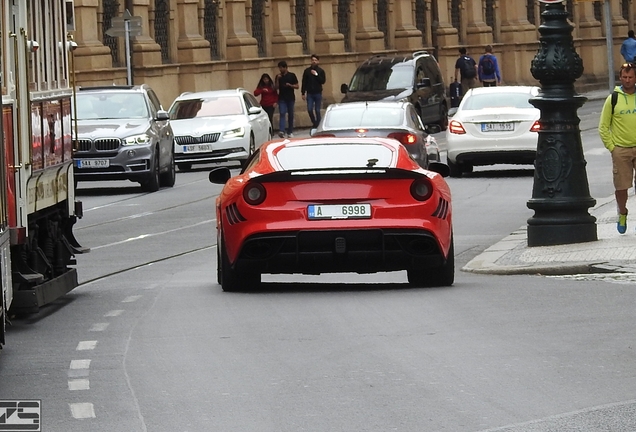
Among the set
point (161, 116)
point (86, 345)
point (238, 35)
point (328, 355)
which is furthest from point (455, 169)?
point (238, 35)

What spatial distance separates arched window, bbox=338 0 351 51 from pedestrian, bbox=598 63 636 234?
4226 cm

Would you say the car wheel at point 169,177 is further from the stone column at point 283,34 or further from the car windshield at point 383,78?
the stone column at point 283,34

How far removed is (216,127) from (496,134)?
7.02 metres

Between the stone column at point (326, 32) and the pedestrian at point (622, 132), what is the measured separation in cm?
3985

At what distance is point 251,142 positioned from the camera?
35.6 metres

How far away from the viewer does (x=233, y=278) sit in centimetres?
1484

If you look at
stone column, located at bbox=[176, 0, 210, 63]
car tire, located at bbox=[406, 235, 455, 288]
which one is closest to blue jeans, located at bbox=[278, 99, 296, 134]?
stone column, located at bbox=[176, 0, 210, 63]

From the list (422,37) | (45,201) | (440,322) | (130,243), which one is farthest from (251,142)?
(422,37)

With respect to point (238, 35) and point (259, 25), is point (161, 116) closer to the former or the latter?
point (238, 35)

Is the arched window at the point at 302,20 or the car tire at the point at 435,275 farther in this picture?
the arched window at the point at 302,20

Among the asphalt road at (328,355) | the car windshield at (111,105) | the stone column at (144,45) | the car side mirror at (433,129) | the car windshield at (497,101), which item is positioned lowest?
the asphalt road at (328,355)

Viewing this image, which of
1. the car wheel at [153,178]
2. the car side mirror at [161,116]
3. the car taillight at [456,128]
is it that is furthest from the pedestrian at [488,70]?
the car side mirror at [161,116]

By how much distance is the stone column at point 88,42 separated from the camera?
45031mm

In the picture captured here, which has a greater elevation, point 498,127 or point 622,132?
point 622,132
